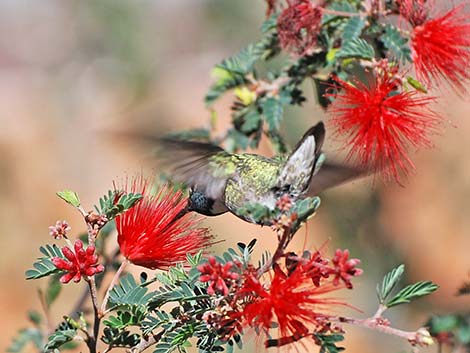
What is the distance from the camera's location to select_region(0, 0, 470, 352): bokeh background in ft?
11.5

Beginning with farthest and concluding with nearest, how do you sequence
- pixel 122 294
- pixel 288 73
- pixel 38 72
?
pixel 38 72 < pixel 288 73 < pixel 122 294

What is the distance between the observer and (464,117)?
12.5 ft

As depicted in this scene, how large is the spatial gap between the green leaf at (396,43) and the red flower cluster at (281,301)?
0.63 m

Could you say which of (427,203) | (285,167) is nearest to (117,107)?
(427,203)

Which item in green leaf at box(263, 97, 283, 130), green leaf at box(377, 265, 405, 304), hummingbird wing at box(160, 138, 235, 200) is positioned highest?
green leaf at box(263, 97, 283, 130)

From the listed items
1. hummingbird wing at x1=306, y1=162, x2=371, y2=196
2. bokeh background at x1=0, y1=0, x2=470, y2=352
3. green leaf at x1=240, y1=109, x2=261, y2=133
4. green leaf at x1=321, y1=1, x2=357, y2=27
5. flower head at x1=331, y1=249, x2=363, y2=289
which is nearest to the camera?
flower head at x1=331, y1=249, x2=363, y2=289

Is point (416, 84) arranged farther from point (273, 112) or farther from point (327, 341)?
point (327, 341)

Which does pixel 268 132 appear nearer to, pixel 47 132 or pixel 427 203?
pixel 427 203

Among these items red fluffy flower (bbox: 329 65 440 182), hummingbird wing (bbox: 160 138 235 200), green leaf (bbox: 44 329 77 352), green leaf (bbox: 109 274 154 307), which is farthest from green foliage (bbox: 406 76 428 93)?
green leaf (bbox: 44 329 77 352)

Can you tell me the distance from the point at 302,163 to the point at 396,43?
1.08 feet

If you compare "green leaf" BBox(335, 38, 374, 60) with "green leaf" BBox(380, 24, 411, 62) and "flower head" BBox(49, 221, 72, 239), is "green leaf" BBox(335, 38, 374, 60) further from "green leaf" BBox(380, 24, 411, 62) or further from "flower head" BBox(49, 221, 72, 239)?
"flower head" BBox(49, 221, 72, 239)

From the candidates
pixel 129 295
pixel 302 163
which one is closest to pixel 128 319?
pixel 129 295

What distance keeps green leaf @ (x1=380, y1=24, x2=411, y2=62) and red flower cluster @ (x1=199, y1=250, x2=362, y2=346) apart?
627 millimetres

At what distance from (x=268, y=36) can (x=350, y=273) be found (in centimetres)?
99
